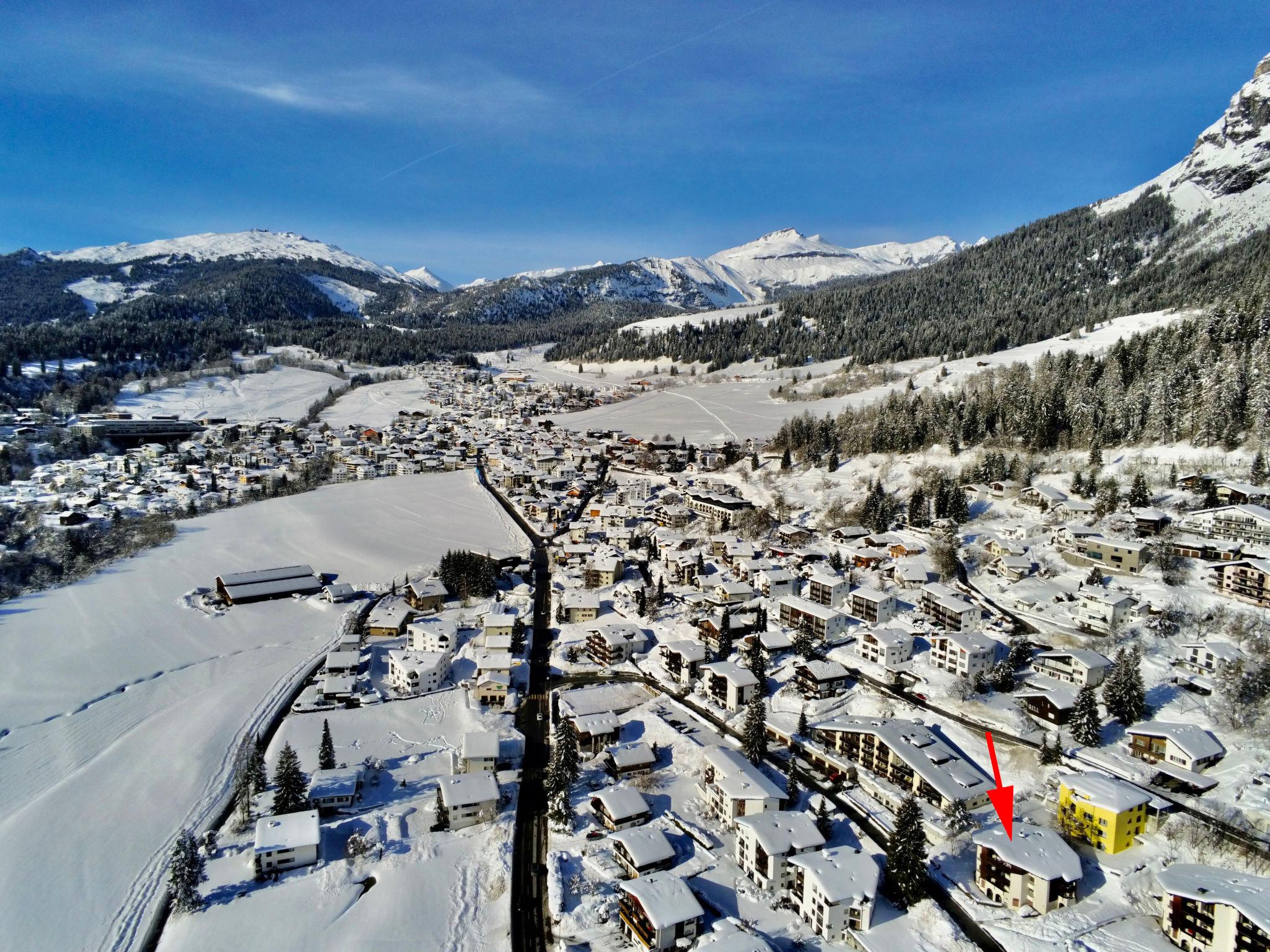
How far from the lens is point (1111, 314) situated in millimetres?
59781

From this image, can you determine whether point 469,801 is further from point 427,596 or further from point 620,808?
point 427,596

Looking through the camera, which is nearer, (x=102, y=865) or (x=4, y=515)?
(x=102, y=865)

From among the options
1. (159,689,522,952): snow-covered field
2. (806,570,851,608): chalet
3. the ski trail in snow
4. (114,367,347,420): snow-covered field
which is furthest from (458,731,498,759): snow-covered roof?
(114,367,347,420): snow-covered field

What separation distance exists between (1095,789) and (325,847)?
1559 centimetres

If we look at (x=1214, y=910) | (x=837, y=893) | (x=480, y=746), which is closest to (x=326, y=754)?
(x=480, y=746)

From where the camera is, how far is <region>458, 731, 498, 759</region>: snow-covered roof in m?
16.8

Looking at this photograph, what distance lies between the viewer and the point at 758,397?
73.4 metres

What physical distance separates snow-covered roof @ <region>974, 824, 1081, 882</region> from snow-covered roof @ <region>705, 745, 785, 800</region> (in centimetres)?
404

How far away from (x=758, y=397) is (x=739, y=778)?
199 feet

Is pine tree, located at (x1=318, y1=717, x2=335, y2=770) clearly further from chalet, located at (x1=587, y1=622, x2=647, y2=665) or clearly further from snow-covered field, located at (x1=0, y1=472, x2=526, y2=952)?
chalet, located at (x1=587, y1=622, x2=647, y2=665)

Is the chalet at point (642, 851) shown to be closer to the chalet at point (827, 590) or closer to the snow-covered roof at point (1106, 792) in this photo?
the snow-covered roof at point (1106, 792)

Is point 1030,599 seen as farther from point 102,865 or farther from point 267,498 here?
point 267,498

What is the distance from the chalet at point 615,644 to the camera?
74.7ft

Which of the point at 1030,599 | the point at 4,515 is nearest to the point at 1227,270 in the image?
the point at 1030,599
